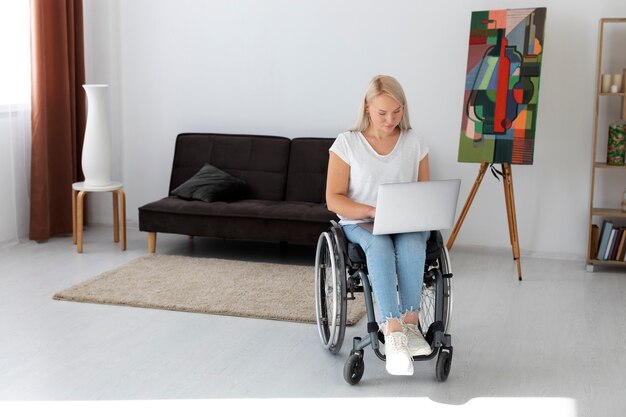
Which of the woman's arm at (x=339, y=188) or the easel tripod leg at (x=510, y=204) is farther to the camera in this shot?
the easel tripod leg at (x=510, y=204)

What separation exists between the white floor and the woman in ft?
0.67

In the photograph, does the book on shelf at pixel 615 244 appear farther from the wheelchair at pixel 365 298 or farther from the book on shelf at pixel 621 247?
the wheelchair at pixel 365 298

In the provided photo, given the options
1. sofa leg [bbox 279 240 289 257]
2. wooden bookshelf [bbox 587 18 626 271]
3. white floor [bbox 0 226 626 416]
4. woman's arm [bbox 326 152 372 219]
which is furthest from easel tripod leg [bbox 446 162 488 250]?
woman's arm [bbox 326 152 372 219]

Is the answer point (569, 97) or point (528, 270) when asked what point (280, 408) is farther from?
point (569, 97)

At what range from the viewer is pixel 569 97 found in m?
5.20

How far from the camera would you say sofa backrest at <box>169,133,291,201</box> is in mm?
5500

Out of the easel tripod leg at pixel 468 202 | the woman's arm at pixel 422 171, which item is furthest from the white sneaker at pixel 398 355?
the easel tripod leg at pixel 468 202

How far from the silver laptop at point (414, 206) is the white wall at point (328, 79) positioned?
232cm

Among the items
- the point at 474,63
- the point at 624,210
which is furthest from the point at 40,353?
the point at 624,210

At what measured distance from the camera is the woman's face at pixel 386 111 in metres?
3.25

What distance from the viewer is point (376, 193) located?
3338mm

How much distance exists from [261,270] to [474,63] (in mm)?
1642

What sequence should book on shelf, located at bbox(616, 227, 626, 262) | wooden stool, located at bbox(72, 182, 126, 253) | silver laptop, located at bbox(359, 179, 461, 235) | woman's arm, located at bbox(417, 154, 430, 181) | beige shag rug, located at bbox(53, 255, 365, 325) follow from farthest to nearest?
wooden stool, located at bbox(72, 182, 126, 253)
book on shelf, located at bbox(616, 227, 626, 262)
beige shag rug, located at bbox(53, 255, 365, 325)
woman's arm, located at bbox(417, 154, 430, 181)
silver laptop, located at bbox(359, 179, 461, 235)

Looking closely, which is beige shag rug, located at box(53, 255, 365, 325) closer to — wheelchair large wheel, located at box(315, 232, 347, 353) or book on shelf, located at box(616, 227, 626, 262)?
wheelchair large wheel, located at box(315, 232, 347, 353)
